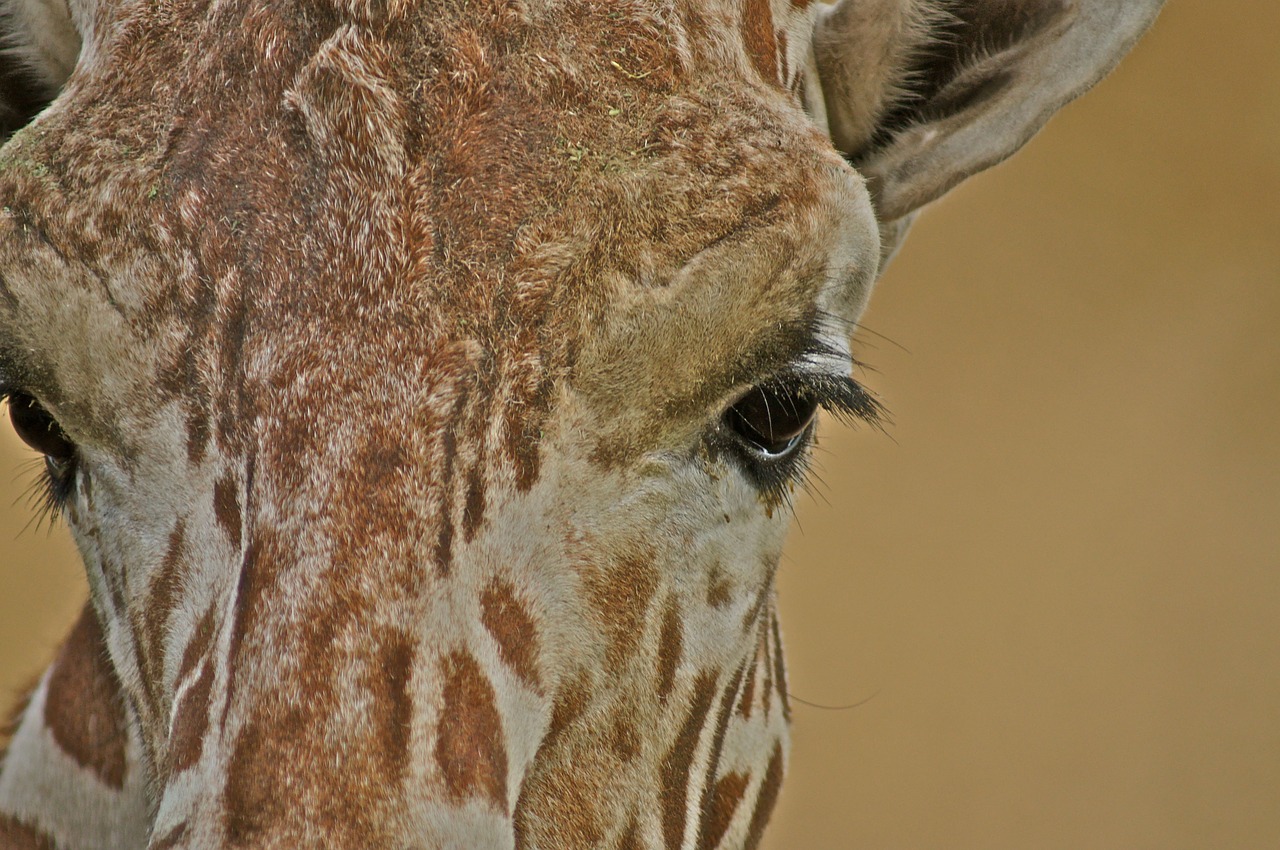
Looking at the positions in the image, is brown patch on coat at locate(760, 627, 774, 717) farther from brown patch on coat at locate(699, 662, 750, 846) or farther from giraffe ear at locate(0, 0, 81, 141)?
giraffe ear at locate(0, 0, 81, 141)

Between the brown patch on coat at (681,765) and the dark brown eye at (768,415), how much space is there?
397 mm

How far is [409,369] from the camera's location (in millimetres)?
1766

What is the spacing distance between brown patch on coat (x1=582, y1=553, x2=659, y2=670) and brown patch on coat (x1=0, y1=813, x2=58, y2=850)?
1.37 meters

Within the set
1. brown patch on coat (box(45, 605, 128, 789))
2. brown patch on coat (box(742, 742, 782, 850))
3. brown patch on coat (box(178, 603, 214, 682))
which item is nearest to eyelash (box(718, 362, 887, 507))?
brown patch on coat (box(742, 742, 782, 850))

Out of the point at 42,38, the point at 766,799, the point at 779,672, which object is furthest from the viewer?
the point at 779,672

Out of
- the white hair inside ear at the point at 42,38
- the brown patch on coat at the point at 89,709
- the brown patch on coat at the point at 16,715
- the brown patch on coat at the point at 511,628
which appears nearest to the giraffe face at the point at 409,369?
the brown patch on coat at the point at 511,628

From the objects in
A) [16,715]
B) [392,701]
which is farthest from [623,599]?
[16,715]

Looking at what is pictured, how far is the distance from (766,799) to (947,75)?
1.47 metres

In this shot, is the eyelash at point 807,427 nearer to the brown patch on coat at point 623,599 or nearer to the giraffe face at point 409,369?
the giraffe face at point 409,369

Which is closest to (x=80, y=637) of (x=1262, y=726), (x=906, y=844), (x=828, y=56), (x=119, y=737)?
(x=119, y=737)

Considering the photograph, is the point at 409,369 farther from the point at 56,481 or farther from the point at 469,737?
the point at 56,481

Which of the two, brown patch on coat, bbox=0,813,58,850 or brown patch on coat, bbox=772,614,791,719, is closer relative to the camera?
brown patch on coat, bbox=0,813,58,850

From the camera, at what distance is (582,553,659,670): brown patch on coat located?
1930 millimetres

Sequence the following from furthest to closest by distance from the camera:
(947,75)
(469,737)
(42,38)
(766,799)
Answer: (766,799) < (947,75) < (42,38) < (469,737)
